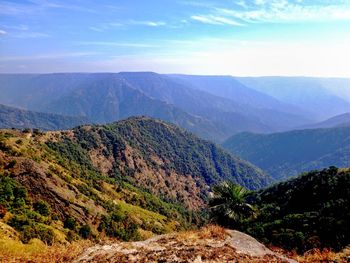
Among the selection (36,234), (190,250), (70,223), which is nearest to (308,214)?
(70,223)

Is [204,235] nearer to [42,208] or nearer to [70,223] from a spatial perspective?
[42,208]

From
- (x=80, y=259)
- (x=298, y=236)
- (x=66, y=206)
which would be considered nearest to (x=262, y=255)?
(x=80, y=259)

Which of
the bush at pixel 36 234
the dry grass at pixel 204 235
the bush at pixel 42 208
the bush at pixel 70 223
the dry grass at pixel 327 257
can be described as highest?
the dry grass at pixel 204 235

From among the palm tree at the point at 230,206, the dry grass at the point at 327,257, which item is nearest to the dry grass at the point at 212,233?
the dry grass at the point at 327,257

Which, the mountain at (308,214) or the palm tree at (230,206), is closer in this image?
the palm tree at (230,206)

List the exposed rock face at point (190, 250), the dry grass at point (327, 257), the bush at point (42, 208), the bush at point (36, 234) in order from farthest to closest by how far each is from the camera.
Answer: the bush at point (42, 208) → the bush at point (36, 234) → the dry grass at point (327, 257) → the exposed rock face at point (190, 250)

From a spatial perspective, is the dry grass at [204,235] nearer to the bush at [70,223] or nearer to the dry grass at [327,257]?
the dry grass at [327,257]

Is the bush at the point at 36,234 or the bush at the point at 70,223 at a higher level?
the bush at the point at 36,234
